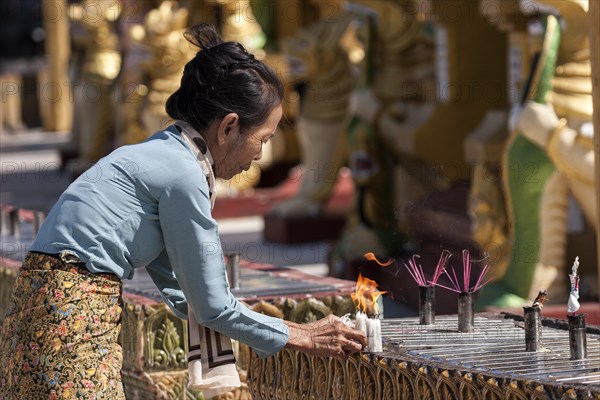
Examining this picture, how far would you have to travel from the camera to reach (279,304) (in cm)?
400

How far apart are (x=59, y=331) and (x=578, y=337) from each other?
99cm

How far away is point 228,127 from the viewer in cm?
293

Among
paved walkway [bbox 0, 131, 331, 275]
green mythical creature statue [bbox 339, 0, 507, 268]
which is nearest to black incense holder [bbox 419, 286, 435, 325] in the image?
green mythical creature statue [bbox 339, 0, 507, 268]

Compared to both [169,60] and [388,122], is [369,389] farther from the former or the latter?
[169,60]

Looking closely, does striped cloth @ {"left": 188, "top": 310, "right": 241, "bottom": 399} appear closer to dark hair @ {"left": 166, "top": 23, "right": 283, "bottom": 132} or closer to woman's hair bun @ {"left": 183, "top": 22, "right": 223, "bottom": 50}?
dark hair @ {"left": 166, "top": 23, "right": 283, "bottom": 132}

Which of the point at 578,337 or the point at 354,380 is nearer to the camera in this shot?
the point at 578,337

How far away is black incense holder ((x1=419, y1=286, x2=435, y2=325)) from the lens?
3.38 metres

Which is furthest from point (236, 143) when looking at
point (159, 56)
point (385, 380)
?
point (159, 56)

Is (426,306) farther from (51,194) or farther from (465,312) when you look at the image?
(51,194)

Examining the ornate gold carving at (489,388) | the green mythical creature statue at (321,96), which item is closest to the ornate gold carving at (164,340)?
the ornate gold carving at (489,388)

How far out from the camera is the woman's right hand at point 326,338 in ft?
9.86

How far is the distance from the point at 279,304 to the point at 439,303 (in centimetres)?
180

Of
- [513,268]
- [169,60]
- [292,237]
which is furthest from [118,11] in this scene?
[513,268]

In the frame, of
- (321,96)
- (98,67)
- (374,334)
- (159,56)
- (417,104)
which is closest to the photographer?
(374,334)
